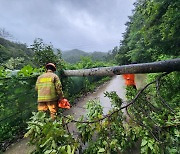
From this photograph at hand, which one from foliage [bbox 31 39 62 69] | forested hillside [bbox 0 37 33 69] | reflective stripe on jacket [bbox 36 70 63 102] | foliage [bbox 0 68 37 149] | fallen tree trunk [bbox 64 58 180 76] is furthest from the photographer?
forested hillside [bbox 0 37 33 69]

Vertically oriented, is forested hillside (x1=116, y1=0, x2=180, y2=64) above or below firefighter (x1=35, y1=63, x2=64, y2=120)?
above

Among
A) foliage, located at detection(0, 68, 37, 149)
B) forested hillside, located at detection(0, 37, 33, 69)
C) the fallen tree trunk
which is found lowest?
foliage, located at detection(0, 68, 37, 149)

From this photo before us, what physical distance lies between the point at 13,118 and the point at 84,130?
134 inches

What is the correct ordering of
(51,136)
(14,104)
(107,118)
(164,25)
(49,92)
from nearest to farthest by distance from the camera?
(51,136), (107,118), (49,92), (14,104), (164,25)

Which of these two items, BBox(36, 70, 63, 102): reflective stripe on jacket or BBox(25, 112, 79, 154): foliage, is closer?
BBox(25, 112, 79, 154): foliage

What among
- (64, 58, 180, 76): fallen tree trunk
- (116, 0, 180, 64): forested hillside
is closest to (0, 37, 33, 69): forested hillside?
(64, 58, 180, 76): fallen tree trunk

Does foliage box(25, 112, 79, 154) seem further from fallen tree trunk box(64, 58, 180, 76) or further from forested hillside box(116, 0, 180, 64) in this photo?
forested hillside box(116, 0, 180, 64)

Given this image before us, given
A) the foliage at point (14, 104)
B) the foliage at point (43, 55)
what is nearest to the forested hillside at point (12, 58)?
the foliage at point (43, 55)

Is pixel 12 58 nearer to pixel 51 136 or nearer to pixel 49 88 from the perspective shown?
pixel 49 88

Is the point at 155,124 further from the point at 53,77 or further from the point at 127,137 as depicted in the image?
the point at 53,77

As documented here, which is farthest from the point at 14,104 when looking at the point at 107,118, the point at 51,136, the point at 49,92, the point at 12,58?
the point at 12,58

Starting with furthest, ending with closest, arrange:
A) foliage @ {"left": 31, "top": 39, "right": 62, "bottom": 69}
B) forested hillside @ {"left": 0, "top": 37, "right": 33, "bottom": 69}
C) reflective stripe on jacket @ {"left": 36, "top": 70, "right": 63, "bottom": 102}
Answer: forested hillside @ {"left": 0, "top": 37, "right": 33, "bottom": 69} < foliage @ {"left": 31, "top": 39, "right": 62, "bottom": 69} < reflective stripe on jacket @ {"left": 36, "top": 70, "right": 63, "bottom": 102}

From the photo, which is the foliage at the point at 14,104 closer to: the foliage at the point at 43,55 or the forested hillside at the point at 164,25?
the foliage at the point at 43,55

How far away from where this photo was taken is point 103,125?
248 cm
